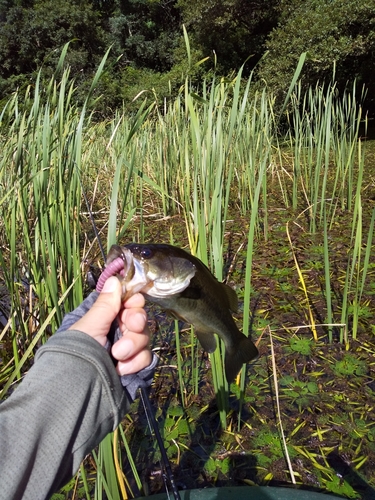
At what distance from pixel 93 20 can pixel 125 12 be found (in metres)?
2.21

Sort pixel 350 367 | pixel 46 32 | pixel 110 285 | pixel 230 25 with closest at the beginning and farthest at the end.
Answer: pixel 110 285 < pixel 350 367 < pixel 230 25 < pixel 46 32

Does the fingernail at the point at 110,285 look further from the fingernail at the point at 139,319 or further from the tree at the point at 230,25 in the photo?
the tree at the point at 230,25

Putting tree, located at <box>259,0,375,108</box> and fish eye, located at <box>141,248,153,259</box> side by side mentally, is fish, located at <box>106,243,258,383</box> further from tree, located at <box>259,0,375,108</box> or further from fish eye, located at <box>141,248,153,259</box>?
tree, located at <box>259,0,375,108</box>

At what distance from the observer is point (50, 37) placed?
16.4m

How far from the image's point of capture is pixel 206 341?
967 mm

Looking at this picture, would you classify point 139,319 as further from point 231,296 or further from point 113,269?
point 231,296

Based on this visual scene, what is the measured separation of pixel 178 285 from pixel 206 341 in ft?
0.91

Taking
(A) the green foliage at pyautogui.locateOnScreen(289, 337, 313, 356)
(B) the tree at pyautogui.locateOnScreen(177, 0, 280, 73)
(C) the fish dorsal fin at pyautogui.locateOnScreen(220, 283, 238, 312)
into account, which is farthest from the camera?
(B) the tree at pyautogui.locateOnScreen(177, 0, 280, 73)

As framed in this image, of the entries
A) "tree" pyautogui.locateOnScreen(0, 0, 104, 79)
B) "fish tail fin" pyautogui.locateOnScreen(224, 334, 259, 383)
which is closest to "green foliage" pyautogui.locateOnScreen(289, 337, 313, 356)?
"fish tail fin" pyautogui.locateOnScreen(224, 334, 259, 383)

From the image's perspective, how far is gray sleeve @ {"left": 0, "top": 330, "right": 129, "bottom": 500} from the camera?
0.56 metres

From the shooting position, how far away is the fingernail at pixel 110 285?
70 centimetres

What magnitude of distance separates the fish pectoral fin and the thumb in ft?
0.98

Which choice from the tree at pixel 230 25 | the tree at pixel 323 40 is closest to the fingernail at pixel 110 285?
the tree at pixel 323 40

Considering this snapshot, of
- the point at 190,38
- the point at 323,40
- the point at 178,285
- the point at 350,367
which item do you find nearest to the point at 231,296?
the point at 178,285
